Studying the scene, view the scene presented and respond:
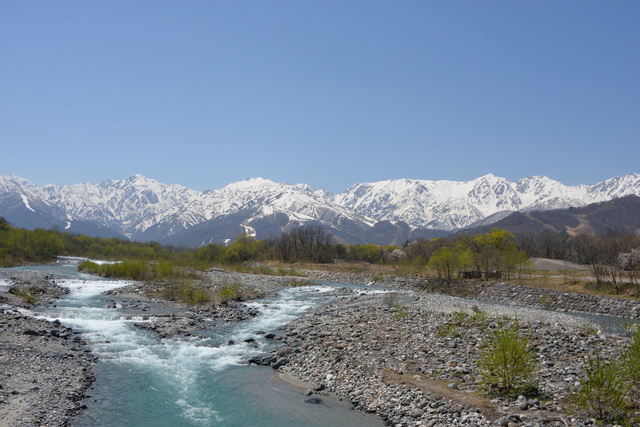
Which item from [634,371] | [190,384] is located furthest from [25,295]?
[634,371]

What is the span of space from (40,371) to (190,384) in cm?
645

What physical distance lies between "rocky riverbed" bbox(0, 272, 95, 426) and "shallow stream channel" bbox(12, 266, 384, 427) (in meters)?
0.69

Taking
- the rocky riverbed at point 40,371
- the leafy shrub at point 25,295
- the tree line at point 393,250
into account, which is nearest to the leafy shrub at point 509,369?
the rocky riverbed at point 40,371

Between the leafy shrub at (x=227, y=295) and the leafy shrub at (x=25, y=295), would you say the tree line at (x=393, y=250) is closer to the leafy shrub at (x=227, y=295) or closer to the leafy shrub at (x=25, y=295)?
the leafy shrub at (x=227, y=295)

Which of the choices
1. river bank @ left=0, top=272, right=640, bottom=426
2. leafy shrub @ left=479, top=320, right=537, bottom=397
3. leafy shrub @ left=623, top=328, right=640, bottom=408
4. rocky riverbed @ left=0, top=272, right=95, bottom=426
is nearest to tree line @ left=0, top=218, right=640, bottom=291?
river bank @ left=0, top=272, right=640, bottom=426

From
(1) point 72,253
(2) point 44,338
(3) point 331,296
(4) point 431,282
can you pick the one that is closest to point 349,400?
(2) point 44,338

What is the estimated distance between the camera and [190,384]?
1798cm

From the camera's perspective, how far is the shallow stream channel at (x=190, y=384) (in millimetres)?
14281

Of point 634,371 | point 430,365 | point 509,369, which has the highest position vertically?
point 634,371

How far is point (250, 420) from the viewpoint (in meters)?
14.3

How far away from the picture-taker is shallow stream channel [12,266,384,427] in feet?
46.9

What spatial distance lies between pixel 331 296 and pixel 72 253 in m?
131

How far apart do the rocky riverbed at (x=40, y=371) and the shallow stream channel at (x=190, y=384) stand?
2.25 ft

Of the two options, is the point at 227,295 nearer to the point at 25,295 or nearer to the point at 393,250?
the point at 25,295
